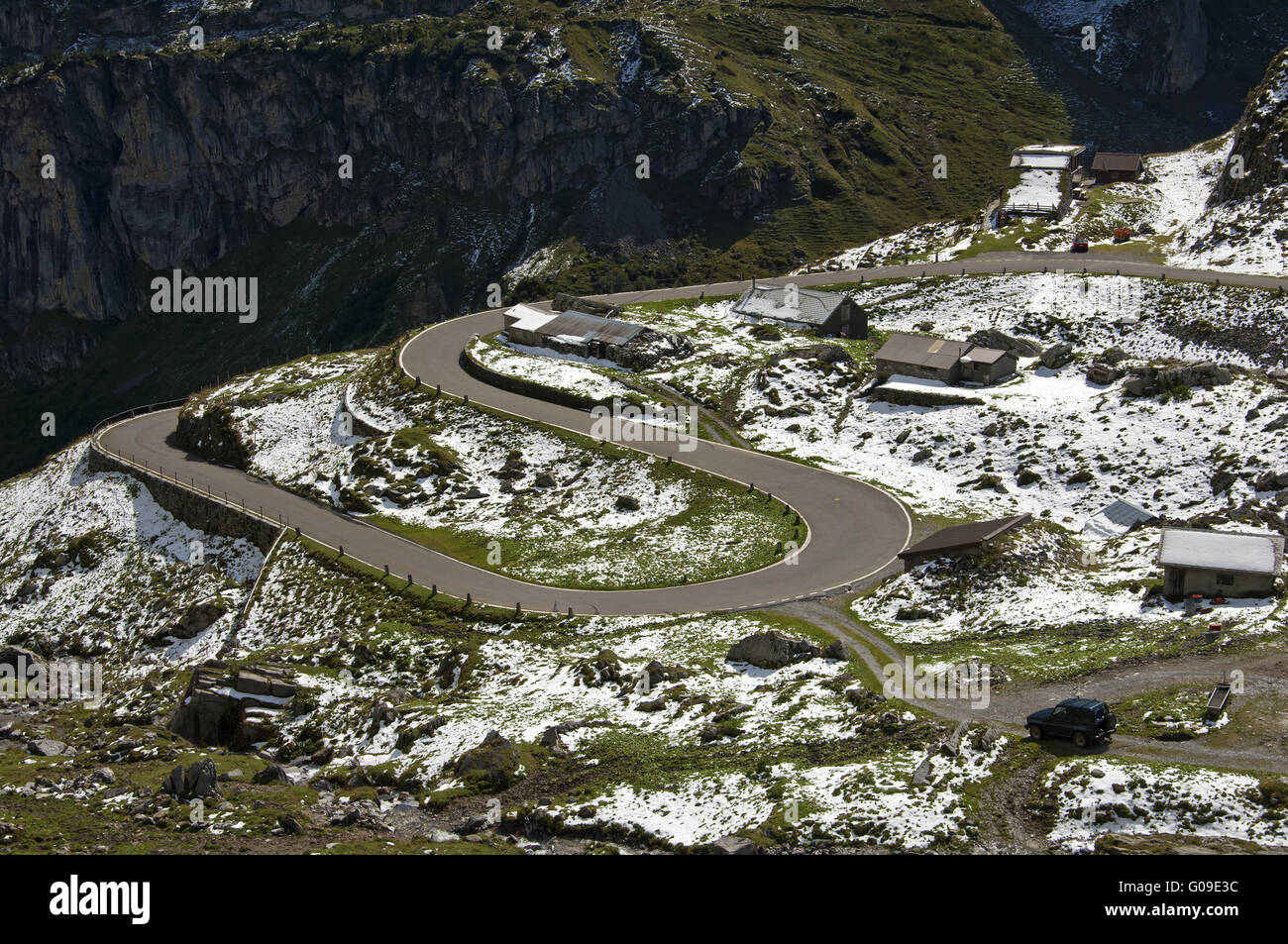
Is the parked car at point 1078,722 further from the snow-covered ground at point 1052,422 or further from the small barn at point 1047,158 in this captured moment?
the small barn at point 1047,158

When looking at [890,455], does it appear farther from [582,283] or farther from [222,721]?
[582,283]

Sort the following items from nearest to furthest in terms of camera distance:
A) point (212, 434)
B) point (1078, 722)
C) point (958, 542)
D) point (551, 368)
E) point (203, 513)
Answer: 1. point (1078, 722)
2. point (958, 542)
3. point (203, 513)
4. point (551, 368)
5. point (212, 434)

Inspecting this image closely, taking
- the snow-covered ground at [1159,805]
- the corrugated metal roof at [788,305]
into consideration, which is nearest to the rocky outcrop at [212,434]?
the corrugated metal roof at [788,305]

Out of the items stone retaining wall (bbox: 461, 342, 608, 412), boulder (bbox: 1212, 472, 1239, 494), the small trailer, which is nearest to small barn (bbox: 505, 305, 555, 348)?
stone retaining wall (bbox: 461, 342, 608, 412)

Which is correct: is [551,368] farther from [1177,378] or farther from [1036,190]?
[1036,190]

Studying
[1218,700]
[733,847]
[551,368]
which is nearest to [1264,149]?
[551,368]

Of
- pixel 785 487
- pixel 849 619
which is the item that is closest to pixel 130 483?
pixel 785 487
